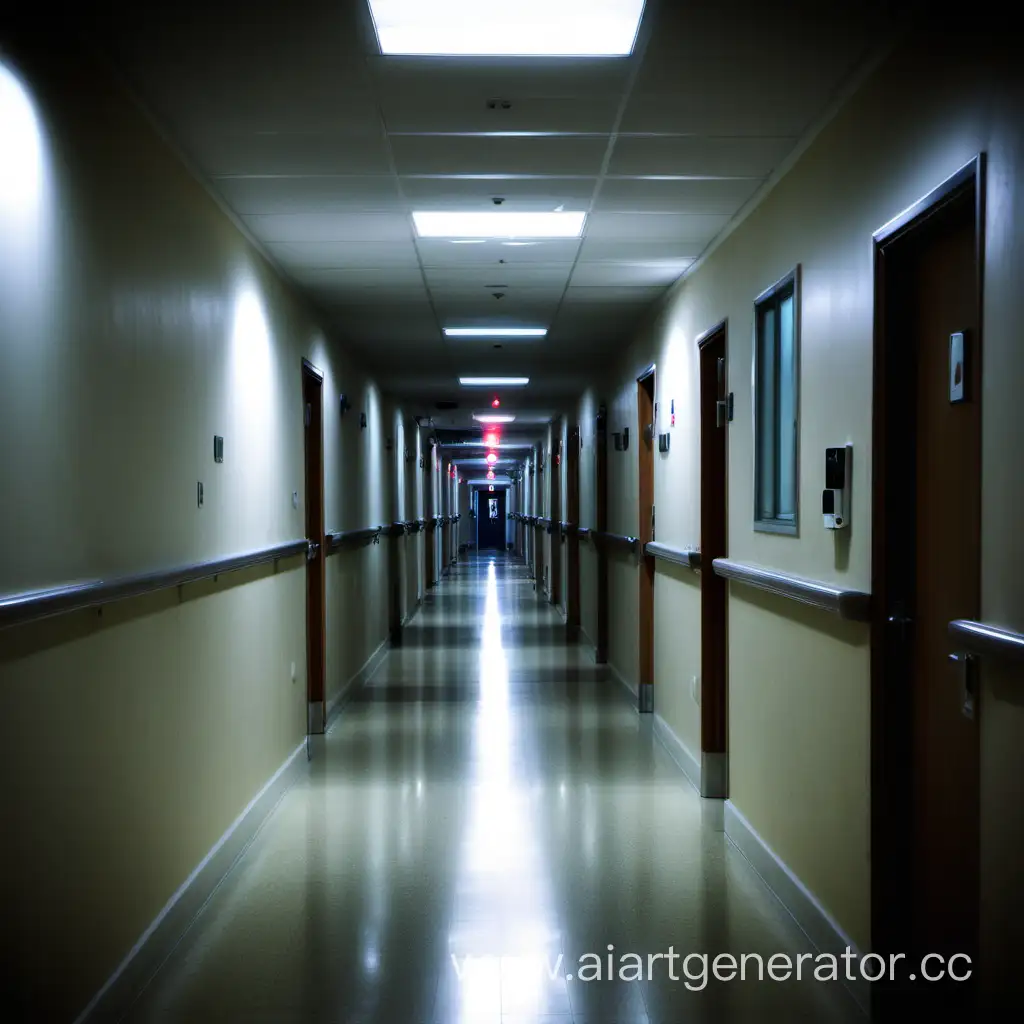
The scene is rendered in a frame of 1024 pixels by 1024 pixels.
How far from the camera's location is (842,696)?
127 inches

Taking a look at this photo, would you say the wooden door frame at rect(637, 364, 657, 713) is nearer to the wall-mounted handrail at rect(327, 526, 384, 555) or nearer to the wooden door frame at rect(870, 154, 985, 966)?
the wall-mounted handrail at rect(327, 526, 384, 555)

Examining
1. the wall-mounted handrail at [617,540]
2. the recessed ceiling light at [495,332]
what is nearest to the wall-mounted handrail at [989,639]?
the wall-mounted handrail at [617,540]

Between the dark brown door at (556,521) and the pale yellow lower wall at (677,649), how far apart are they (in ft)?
24.7

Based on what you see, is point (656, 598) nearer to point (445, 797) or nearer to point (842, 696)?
point (445, 797)

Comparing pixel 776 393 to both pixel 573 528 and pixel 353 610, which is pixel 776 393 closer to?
pixel 353 610

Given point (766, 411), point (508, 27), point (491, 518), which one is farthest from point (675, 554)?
point (491, 518)

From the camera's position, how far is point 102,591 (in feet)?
8.95

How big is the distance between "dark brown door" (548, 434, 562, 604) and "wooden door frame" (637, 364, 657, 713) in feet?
22.6

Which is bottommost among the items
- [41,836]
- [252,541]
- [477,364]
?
[41,836]

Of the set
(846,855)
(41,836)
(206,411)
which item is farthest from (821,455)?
(41,836)

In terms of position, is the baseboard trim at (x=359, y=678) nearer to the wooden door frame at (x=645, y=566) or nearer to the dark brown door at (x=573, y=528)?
the wooden door frame at (x=645, y=566)

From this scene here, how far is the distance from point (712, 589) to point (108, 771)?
3289 mm

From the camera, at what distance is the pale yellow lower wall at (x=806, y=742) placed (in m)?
3.09

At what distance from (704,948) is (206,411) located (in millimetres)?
2683
